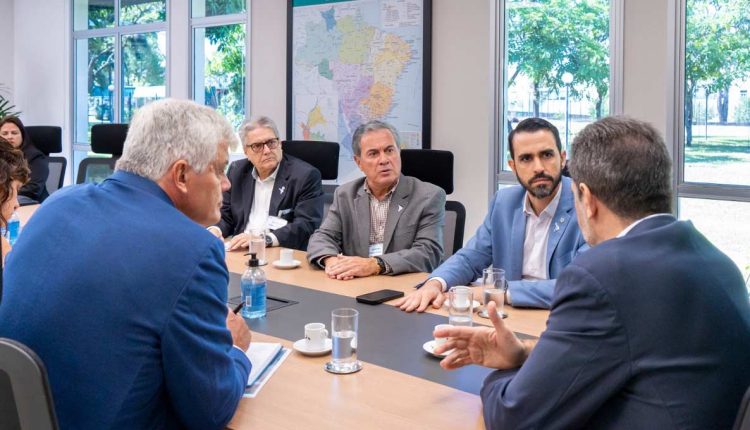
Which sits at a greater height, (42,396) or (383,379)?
(42,396)

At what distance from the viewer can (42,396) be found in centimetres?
112

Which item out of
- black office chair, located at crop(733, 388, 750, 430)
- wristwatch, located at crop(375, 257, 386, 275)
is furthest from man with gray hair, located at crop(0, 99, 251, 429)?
wristwatch, located at crop(375, 257, 386, 275)

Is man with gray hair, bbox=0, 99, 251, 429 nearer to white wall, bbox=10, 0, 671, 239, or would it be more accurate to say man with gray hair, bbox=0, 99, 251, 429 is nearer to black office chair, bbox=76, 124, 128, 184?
white wall, bbox=10, 0, 671, 239

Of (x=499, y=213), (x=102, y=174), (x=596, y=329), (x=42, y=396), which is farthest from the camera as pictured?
(x=102, y=174)

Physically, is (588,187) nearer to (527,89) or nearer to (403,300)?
(403,300)

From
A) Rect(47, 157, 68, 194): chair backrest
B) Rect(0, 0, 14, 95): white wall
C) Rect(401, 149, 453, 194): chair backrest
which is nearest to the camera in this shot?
Rect(401, 149, 453, 194): chair backrest

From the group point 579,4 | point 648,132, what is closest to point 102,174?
point 579,4

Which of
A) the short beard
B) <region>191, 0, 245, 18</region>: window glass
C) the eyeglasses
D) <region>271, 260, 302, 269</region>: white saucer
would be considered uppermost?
<region>191, 0, 245, 18</region>: window glass

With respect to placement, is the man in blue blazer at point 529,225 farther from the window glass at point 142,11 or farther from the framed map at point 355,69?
the window glass at point 142,11

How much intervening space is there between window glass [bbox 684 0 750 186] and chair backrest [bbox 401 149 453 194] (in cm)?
162

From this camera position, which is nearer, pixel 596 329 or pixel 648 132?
pixel 596 329

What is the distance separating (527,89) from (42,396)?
168 inches

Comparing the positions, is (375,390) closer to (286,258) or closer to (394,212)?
(286,258)

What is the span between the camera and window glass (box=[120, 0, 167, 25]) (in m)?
7.30
